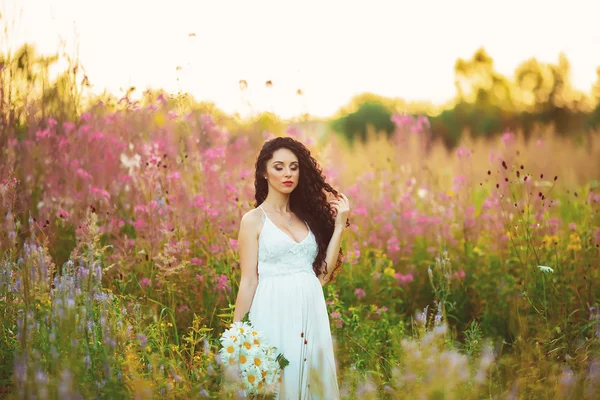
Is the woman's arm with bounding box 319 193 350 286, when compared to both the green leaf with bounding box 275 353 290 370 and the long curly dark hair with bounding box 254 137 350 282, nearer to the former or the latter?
the long curly dark hair with bounding box 254 137 350 282

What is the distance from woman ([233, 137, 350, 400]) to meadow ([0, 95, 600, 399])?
1.11 ft

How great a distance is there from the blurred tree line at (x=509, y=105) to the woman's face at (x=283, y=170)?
484 inches

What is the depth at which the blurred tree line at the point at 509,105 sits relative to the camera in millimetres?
16500

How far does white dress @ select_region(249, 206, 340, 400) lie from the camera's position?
3.46 metres

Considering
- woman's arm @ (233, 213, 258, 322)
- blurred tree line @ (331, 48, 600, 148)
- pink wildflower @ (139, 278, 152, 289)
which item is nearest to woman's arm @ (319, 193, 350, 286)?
woman's arm @ (233, 213, 258, 322)

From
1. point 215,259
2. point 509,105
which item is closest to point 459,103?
point 509,105

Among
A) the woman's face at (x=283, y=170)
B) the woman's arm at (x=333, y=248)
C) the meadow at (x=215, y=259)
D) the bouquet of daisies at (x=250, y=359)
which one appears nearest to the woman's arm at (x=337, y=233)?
the woman's arm at (x=333, y=248)

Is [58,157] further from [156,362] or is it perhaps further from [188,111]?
[156,362]

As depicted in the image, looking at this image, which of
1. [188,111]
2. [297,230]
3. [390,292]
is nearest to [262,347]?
[297,230]

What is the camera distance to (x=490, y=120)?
18812mm

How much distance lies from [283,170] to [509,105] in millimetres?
16325

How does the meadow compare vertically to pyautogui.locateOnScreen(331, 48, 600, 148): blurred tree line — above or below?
below

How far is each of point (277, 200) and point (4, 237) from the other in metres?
1.72

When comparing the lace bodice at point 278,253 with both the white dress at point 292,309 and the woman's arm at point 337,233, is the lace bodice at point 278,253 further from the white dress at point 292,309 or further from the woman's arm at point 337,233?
the woman's arm at point 337,233
